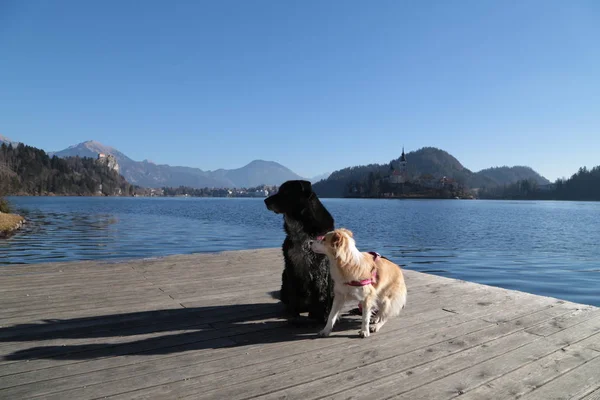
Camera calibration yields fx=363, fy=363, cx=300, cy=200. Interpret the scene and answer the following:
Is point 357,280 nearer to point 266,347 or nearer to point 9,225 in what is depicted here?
point 266,347

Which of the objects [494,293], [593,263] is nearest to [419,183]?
[593,263]

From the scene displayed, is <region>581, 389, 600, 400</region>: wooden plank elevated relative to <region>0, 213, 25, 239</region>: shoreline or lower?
elevated

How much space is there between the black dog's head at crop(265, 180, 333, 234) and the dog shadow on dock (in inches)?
45.1

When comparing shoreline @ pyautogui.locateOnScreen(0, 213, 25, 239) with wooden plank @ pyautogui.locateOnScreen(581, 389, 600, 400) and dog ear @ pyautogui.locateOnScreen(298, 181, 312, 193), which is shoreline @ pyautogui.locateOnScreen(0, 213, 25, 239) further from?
wooden plank @ pyautogui.locateOnScreen(581, 389, 600, 400)

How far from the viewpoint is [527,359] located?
329cm

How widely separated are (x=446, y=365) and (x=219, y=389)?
192 cm

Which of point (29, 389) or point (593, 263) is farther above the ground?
point (29, 389)

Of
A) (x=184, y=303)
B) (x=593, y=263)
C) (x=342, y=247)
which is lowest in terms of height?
(x=593, y=263)

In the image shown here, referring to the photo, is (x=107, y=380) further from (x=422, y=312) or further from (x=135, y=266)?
(x=135, y=266)

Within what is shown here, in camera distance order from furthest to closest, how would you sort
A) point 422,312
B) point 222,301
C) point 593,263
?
point 593,263 < point 222,301 < point 422,312

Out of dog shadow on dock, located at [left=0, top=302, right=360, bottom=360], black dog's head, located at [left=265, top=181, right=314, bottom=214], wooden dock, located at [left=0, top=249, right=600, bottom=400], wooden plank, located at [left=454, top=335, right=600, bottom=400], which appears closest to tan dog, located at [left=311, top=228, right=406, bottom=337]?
wooden dock, located at [left=0, top=249, right=600, bottom=400]

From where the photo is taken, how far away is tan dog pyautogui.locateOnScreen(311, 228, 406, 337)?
3.70 meters

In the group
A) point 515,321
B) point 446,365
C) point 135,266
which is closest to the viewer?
point 446,365

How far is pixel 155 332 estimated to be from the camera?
12.6ft
